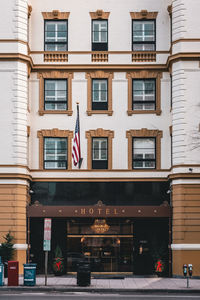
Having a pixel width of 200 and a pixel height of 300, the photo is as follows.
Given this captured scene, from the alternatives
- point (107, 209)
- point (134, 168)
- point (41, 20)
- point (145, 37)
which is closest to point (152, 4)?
point (145, 37)

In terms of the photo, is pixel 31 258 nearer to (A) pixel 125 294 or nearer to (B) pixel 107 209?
(B) pixel 107 209

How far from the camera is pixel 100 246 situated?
35844 millimetres

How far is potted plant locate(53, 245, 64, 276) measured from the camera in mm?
34469

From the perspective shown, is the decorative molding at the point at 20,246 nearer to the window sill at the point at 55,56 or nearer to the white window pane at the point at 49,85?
the white window pane at the point at 49,85

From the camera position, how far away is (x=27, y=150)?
35.2 m

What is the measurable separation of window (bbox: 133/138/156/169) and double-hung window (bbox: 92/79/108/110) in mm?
2826

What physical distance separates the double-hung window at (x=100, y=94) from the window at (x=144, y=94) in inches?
62.0

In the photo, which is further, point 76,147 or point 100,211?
point 100,211

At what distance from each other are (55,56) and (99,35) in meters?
2.77

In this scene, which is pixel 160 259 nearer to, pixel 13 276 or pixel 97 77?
pixel 13 276

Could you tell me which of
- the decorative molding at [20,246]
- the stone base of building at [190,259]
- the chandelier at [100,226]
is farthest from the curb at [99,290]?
the chandelier at [100,226]

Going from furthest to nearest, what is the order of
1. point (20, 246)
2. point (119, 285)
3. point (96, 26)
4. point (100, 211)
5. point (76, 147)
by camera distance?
point (96, 26) < point (100, 211) < point (76, 147) < point (20, 246) < point (119, 285)

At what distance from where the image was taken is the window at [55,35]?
3647 centimetres

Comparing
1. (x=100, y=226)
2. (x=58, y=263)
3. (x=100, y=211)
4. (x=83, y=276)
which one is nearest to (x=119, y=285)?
(x=83, y=276)
